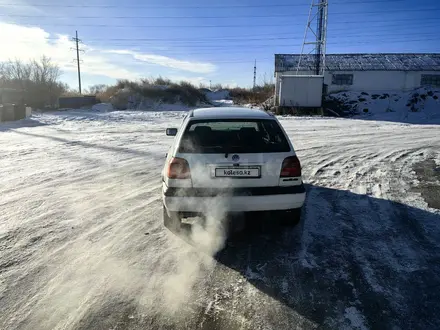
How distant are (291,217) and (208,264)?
129 cm

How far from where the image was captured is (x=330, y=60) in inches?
1326

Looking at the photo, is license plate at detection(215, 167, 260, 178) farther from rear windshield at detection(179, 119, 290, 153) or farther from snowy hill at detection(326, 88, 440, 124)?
snowy hill at detection(326, 88, 440, 124)

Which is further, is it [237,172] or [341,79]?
[341,79]

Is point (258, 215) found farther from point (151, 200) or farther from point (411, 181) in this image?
point (411, 181)

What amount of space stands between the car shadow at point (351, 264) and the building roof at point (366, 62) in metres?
30.4

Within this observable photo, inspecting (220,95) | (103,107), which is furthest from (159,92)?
(220,95)

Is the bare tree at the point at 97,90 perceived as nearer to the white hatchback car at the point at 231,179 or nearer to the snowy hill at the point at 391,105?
the snowy hill at the point at 391,105

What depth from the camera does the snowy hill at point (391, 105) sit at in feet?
76.3

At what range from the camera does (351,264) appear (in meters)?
3.33

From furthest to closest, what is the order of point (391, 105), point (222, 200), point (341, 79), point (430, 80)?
1. point (341, 79)
2. point (430, 80)
3. point (391, 105)
4. point (222, 200)

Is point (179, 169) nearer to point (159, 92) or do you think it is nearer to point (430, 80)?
point (159, 92)

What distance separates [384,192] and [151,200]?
4165 mm

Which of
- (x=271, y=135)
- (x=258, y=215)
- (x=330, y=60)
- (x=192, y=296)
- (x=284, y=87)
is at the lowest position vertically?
(x=192, y=296)

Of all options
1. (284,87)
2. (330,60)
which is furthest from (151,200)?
(330,60)
